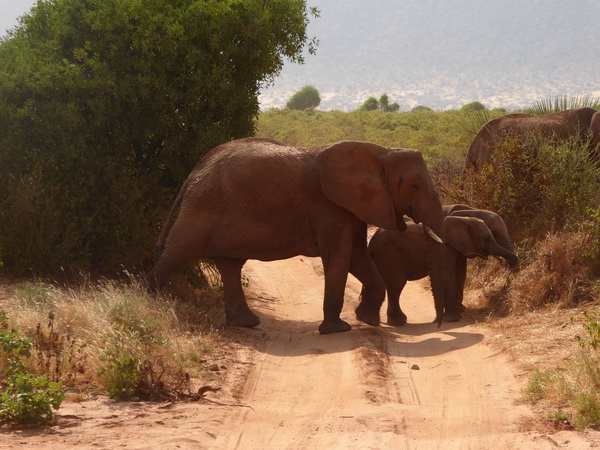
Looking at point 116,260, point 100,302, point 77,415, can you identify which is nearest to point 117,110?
point 116,260

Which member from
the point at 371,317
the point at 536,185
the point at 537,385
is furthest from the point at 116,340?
the point at 536,185

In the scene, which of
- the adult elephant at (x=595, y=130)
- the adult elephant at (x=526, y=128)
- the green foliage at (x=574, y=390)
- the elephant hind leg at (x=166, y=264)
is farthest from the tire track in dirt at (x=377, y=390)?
the adult elephant at (x=595, y=130)

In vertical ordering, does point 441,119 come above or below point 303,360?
above

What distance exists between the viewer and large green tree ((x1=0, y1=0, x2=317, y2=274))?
1245 centimetres

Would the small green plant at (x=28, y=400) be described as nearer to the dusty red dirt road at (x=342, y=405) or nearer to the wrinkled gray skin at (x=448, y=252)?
the dusty red dirt road at (x=342, y=405)

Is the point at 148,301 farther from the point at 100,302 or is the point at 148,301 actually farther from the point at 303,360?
the point at 303,360

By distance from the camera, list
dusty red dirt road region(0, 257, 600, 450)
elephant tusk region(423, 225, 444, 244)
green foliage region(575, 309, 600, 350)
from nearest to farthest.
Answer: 1. dusty red dirt road region(0, 257, 600, 450)
2. green foliage region(575, 309, 600, 350)
3. elephant tusk region(423, 225, 444, 244)

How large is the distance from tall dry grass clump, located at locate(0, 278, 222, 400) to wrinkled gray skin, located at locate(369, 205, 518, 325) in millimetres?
2857

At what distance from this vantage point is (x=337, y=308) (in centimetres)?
1133

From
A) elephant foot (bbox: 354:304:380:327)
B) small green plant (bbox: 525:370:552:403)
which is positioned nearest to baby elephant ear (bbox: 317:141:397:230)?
elephant foot (bbox: 354:304:380:327)

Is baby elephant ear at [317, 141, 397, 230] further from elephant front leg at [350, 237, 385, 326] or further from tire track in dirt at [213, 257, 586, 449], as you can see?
tire track in dirt at [213, 257, 586, 449]

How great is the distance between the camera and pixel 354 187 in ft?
36.7

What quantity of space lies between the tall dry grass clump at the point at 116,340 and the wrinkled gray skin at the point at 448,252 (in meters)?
2.86

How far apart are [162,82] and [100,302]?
4.42 meters
